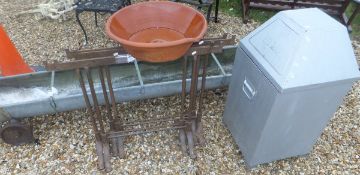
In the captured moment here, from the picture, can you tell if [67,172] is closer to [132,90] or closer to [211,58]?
[132,90]

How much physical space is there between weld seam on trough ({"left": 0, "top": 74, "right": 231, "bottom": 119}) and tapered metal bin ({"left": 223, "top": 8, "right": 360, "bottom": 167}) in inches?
28.4

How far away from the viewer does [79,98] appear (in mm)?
3279

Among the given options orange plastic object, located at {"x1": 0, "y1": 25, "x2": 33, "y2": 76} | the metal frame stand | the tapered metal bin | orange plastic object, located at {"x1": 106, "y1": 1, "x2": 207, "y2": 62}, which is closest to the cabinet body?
the tapered metal bin

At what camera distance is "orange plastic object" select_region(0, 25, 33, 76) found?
12.2 ft

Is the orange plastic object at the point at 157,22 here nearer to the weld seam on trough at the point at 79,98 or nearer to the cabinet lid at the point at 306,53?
the cabinet lid at the point at 306,53

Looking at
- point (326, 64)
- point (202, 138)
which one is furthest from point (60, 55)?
point (326, 64)

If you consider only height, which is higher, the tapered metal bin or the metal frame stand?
the tapered metal bin

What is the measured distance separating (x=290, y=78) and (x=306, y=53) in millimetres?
239

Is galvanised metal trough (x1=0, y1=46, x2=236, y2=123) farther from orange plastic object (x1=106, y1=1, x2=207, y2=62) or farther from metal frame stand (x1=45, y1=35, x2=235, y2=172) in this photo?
orange plastic object (x1=106, y1=1, x2=207, y2=62)

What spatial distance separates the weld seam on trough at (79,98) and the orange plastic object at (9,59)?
2.98 ft

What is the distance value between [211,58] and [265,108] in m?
1.80

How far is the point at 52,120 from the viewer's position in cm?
377

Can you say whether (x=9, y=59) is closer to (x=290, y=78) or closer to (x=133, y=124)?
(x=133, y=124)

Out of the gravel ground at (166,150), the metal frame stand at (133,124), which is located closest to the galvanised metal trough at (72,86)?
the metal frame stand at (133,124)
